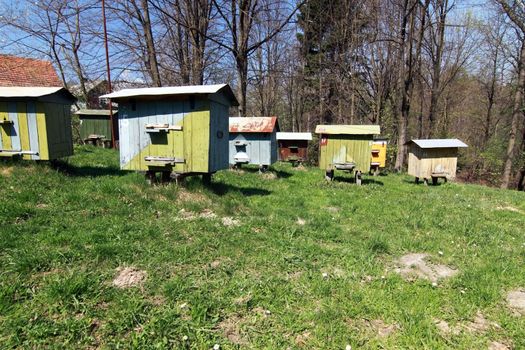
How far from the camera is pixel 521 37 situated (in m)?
18.2

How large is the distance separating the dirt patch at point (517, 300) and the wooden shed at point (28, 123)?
9.21m

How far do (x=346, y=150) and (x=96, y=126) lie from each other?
15.2m

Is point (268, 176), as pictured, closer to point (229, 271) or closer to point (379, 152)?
point (379, 152)

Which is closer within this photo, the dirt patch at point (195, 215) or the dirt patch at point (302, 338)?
the dirt patch at point (302, 338)

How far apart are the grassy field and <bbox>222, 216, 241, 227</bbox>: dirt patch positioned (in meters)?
0.05

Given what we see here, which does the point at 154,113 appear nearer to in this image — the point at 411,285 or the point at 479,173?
the point at 411,285

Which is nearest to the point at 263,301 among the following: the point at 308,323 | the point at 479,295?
the point at 308,323

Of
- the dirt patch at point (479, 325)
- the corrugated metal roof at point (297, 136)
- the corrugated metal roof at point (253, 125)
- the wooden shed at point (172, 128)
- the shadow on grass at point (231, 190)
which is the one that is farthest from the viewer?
the corrugated metal roof at point (297, 136)

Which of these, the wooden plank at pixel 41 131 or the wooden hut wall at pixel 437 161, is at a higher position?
the wooden plank at pixel 41 131

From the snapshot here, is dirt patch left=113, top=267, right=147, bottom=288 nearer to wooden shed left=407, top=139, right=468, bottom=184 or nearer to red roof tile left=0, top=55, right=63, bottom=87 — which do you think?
wooden shed left=407, top=139, right=468, bottom=184

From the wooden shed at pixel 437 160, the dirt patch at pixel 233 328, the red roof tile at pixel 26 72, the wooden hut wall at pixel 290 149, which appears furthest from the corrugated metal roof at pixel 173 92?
the red roof tile at pixel 26 72

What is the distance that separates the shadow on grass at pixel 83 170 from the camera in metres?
7.84

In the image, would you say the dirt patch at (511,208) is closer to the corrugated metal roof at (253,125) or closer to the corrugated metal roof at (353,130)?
the corrugated metal roof at (353,130)

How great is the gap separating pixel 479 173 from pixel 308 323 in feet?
99.1
